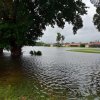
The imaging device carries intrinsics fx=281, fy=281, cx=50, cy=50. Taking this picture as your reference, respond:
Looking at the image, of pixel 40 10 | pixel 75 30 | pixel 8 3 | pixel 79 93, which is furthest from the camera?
pixel 75 30

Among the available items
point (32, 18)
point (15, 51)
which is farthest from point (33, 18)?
point (15, 51)

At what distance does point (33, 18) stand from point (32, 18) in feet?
9.70

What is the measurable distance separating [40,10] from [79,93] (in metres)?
40.5

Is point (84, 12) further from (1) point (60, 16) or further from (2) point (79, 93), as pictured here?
(2) point (79, 93)

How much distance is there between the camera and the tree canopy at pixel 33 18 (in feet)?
151

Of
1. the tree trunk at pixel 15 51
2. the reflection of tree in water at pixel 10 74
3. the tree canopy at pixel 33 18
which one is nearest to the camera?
the reflection of tree in water at pixel 10 74

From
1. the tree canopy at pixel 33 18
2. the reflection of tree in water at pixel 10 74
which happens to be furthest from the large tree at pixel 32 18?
the reflection of tree in water at pixel 10 74

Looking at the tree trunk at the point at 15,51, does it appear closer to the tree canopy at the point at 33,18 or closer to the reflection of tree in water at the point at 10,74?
the tree canopy at the point at 33,18

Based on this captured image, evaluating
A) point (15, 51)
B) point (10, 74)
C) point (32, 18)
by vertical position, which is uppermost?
point (32, 18)

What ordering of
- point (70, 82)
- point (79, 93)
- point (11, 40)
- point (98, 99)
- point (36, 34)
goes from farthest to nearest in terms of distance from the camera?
point (36, 34) < point (11, 40) < point (70, 82) < point (79, 93) < point (98, 99)

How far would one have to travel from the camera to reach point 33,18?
Result: 5425 cm

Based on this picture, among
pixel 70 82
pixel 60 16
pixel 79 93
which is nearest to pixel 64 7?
pixel 60 16

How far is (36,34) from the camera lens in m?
59.7

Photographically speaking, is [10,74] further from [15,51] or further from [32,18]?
[15,51]
